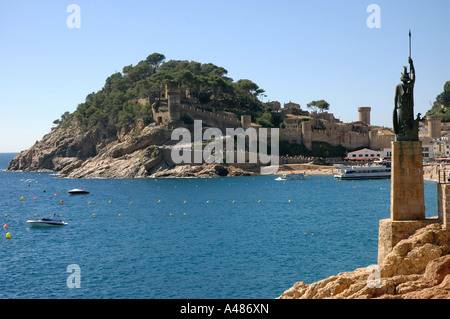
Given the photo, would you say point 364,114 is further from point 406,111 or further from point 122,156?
point 406,111

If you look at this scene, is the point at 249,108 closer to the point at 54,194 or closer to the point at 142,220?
the point at 54,194

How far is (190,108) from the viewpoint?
330 feet

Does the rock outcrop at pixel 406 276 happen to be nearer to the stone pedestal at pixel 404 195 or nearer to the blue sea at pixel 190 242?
the stone pedestal at pixel 404 195

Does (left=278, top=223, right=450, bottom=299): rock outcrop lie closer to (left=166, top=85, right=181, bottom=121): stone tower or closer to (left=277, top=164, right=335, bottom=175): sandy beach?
(left=277, top=164, right=335, bottom=175): sandy beach

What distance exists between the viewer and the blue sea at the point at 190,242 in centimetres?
2381

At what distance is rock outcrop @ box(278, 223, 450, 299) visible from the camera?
42.1ft

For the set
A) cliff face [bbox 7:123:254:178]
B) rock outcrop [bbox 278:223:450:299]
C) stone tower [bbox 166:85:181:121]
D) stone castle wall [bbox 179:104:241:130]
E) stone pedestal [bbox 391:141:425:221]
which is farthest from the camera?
stone castle wall [bbox 179:104:241:130]

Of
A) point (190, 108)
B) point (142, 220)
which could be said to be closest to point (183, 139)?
point (190, 108)

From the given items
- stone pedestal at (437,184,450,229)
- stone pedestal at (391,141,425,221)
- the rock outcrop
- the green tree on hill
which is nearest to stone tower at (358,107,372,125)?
the green tree on hill

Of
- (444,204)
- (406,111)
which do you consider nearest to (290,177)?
(406,111)

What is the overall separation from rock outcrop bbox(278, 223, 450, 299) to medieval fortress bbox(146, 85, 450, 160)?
3235 inches

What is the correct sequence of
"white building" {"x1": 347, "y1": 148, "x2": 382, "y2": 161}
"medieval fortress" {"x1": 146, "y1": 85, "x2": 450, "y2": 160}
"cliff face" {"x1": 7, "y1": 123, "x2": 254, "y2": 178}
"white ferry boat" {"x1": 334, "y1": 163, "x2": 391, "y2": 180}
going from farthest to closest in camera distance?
"white building" {"x1": 347, "y1": 148, "x2": 382, "y2": 161} → "medieval fortress" {"x1": 146, "y1": 85, "x2": 450, "y2": 160} → "cliff face" {"x1": 7, "y1": 123, "x2": 254, "y2": 178} → "white ferry boat" {"x1": 334, "y1": 163, "x2": 391, "y2": 180}

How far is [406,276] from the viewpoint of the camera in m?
13.4

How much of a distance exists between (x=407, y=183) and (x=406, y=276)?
3.13 meters
